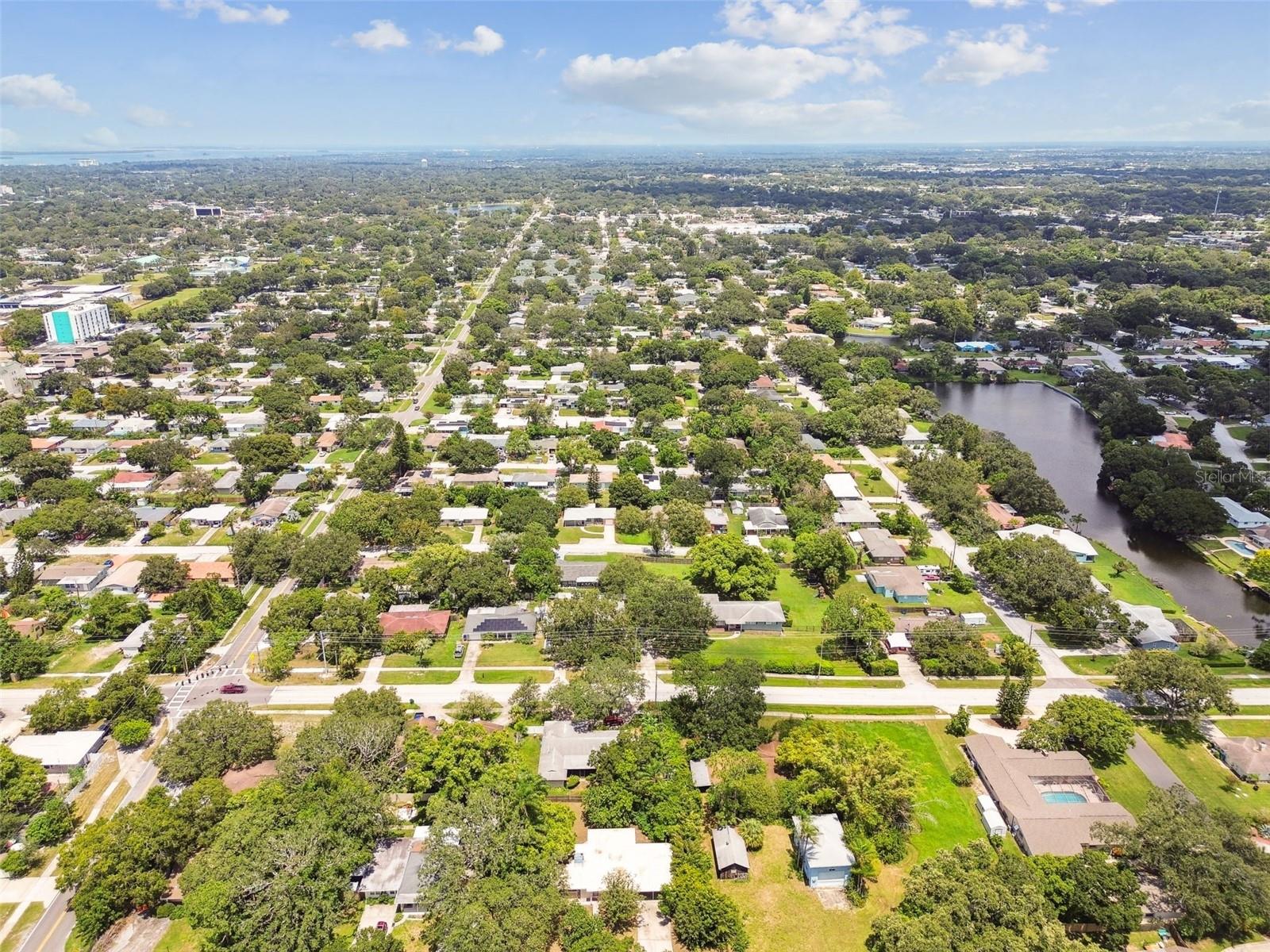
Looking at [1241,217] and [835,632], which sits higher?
[1241,217]

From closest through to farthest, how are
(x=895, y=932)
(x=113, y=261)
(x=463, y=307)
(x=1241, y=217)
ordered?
(x=895, y=932) < (x=463, y=307) < (x=113, y=261) < (x=1241, y=217)

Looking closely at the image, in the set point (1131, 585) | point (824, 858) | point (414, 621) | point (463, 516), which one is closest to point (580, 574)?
point (414, 621)

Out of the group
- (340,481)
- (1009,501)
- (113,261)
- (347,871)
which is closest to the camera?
(347,871)

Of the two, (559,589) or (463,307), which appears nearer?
(559,589)

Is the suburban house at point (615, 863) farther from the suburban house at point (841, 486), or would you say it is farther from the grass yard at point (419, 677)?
the suburban house at point (841, 486)

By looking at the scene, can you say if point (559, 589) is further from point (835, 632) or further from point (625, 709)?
point (835, 632)

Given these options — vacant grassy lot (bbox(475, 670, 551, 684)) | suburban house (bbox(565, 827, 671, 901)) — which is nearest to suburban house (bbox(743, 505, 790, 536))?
vacant grassy lot (bbox(475, 670, 551, 684))

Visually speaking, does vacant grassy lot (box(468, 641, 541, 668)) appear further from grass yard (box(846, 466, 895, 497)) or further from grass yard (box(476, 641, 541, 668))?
grass yard (box(846, 466, 895, 497))

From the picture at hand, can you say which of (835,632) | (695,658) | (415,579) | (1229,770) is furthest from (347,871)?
(1229,770)

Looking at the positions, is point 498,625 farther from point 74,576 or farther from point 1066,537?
point 1066,537
